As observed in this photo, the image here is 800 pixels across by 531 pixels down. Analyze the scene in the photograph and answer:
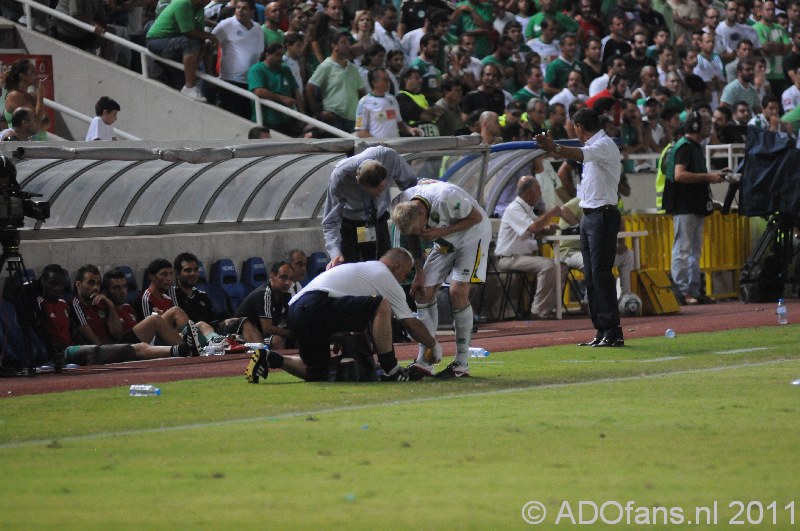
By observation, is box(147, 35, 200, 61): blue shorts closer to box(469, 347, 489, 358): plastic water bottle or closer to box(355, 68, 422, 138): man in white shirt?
box(355, 68, 422, 138): man in white shirt

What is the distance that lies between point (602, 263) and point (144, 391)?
5366 millimetres

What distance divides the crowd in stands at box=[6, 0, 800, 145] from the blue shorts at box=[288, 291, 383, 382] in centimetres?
786

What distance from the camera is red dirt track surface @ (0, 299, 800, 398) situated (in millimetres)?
14133

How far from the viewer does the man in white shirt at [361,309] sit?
12.4 metres

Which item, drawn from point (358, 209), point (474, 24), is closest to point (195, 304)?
point (358, 209)

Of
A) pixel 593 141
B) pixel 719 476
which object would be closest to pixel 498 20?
pixel 593 141

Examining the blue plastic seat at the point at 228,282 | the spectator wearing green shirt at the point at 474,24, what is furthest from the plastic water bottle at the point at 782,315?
the spectator wearing green shirt at the point at 474,24

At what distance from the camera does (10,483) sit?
26.4 ft

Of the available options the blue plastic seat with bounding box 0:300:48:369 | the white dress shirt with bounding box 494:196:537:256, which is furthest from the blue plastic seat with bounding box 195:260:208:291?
the white dress shirt with bounding box 494:196:537:256

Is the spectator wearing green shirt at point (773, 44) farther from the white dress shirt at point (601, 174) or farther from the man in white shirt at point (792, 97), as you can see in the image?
the white dress shirt at point (601, 174)

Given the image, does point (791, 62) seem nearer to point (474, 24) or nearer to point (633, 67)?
point (633, 67)

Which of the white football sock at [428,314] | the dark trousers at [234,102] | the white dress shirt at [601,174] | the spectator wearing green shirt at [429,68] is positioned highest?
the spectator wearing green shirt at [429,68]

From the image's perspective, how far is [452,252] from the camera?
13227 mm

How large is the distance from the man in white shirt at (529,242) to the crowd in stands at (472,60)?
6.68 feet
